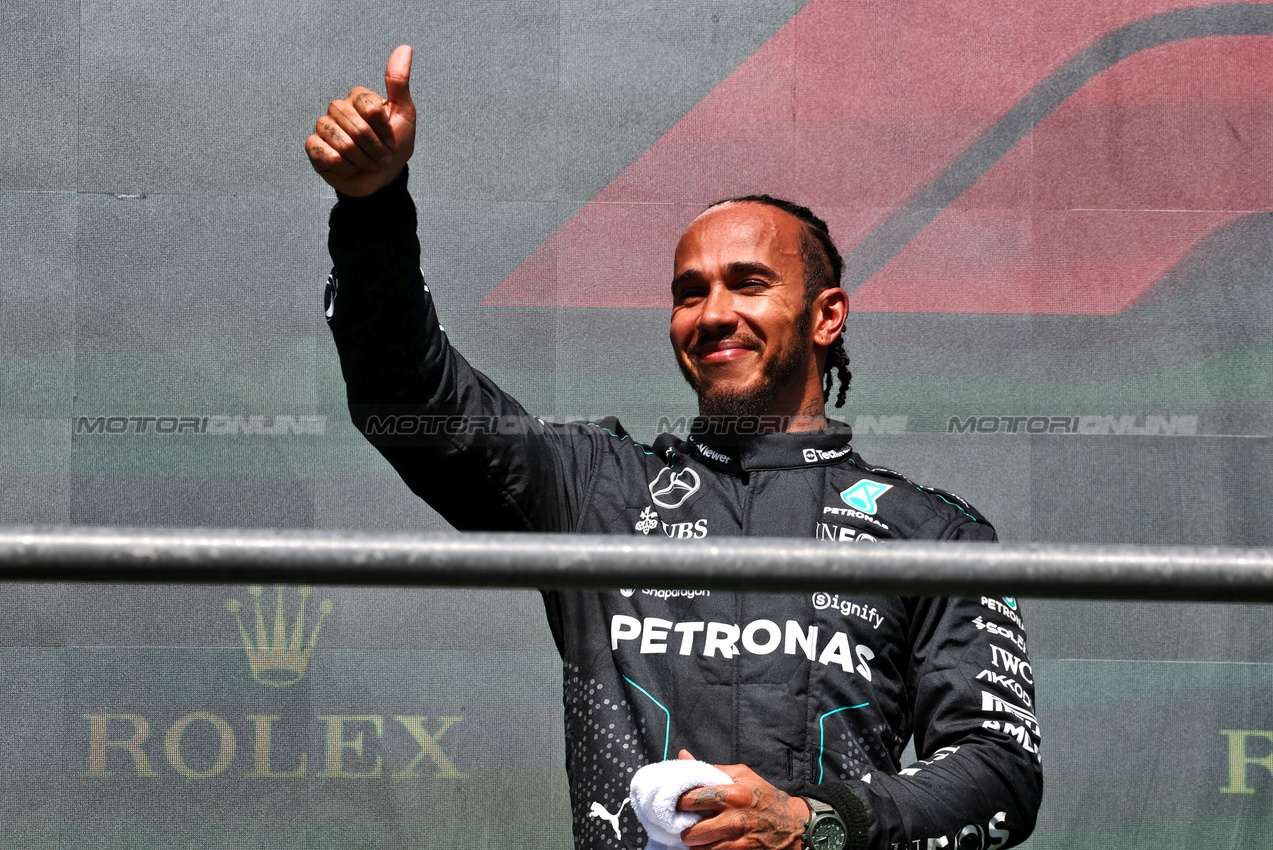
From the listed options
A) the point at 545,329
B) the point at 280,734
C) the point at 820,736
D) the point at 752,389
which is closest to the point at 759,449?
the point at 752,389

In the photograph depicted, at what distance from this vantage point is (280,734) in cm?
195

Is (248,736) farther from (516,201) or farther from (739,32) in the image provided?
(739,32)

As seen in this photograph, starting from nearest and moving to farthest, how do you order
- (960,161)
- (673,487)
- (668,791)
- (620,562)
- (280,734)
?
(620,562) → (668,791) → (673,487) → (280,734) → (960,161)

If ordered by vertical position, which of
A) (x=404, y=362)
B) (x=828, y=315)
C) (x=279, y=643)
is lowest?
(x=279, y=643)

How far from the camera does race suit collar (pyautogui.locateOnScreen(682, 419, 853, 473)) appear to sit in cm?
121

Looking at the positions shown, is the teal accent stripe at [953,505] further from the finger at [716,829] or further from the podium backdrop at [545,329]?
the podium backdrop at [545,329]

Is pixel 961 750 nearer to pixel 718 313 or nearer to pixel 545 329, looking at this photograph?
pixel 718 313

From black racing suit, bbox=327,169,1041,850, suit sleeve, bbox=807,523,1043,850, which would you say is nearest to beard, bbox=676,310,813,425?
black racing suit, bbox=327,169,1041,850

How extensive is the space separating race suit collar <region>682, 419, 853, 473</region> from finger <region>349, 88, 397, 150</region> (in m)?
0.44

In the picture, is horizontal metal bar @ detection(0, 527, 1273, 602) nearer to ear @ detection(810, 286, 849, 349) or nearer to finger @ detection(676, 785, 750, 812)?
finger @ detection(676, 785, 750, 812)

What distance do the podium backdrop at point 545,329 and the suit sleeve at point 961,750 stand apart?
90 centimetres

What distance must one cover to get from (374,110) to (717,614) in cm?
53

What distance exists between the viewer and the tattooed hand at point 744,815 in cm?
88

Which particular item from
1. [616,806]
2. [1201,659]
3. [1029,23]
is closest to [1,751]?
[616,806]
